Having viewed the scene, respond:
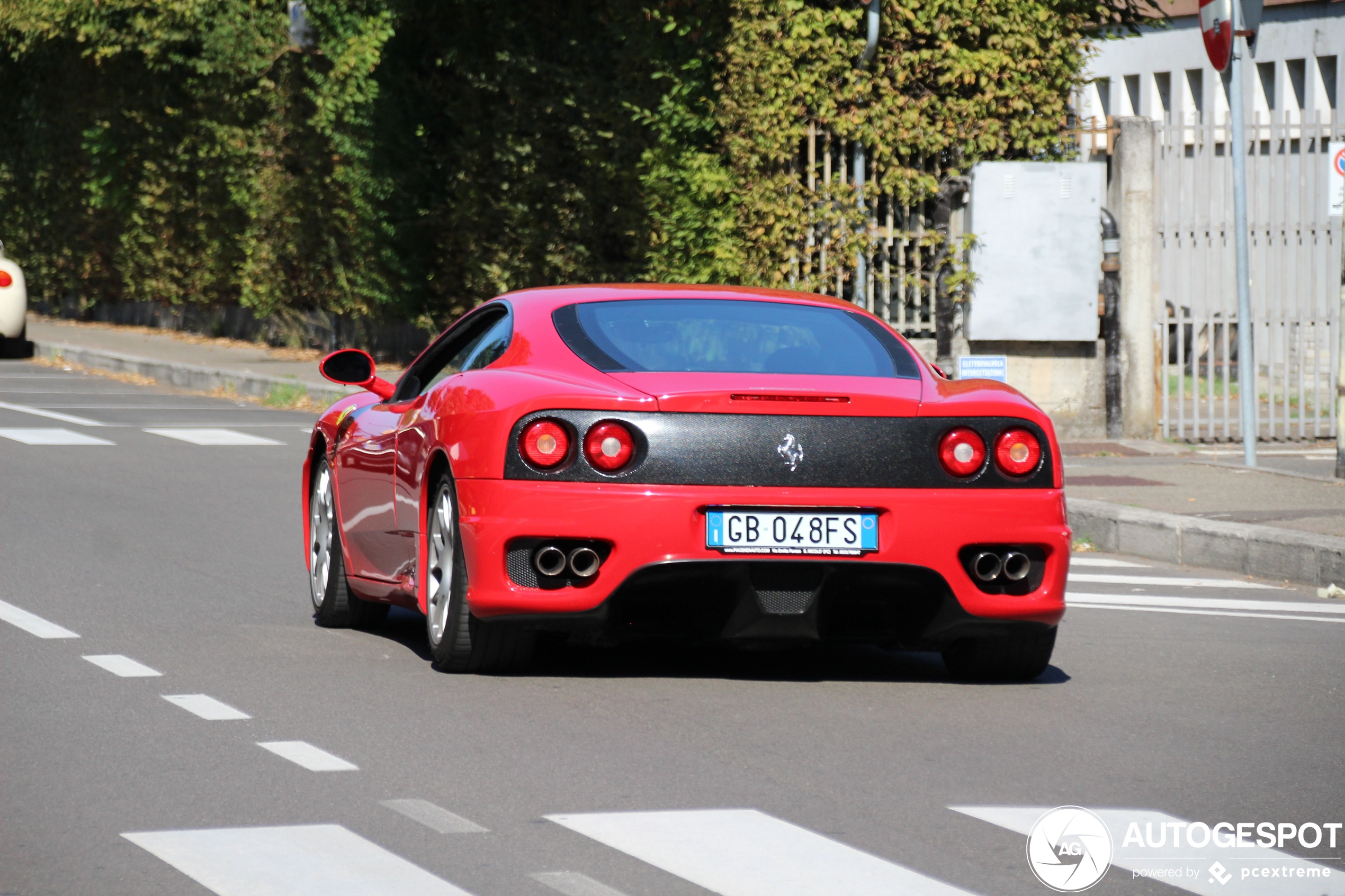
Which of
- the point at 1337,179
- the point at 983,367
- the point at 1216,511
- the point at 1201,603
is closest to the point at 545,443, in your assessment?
the point at 1201,603

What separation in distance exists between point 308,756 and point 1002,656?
2.58m

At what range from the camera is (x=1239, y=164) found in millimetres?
14992

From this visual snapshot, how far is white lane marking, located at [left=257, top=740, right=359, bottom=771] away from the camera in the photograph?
18.9ft

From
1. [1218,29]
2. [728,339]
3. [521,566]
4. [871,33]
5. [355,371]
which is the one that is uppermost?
[871,33]

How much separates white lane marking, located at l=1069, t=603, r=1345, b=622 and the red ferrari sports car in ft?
7.79

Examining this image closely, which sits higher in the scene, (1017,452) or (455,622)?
(1017,452)

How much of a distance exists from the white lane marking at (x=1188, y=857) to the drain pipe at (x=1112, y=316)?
1203 cm

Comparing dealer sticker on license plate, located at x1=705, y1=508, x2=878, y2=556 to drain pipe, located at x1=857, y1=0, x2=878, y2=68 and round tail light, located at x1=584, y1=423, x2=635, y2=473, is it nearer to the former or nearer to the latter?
round tail light, located at x1=584, y1=423, x2=635, y2=473

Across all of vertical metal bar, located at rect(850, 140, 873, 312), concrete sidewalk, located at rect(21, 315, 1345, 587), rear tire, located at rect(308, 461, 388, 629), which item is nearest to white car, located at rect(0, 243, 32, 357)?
vertical metal bar, located at rect(850, 140, 873, 312)

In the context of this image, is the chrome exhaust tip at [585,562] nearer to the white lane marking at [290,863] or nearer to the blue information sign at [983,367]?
the white lane marking at [290,863]

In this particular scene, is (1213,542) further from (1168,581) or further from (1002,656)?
(1002,656)

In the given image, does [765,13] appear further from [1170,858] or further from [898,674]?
[1170,858]

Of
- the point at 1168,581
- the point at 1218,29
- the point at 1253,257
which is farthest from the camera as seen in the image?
the point at 1253,257

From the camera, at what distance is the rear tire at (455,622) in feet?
23.4
